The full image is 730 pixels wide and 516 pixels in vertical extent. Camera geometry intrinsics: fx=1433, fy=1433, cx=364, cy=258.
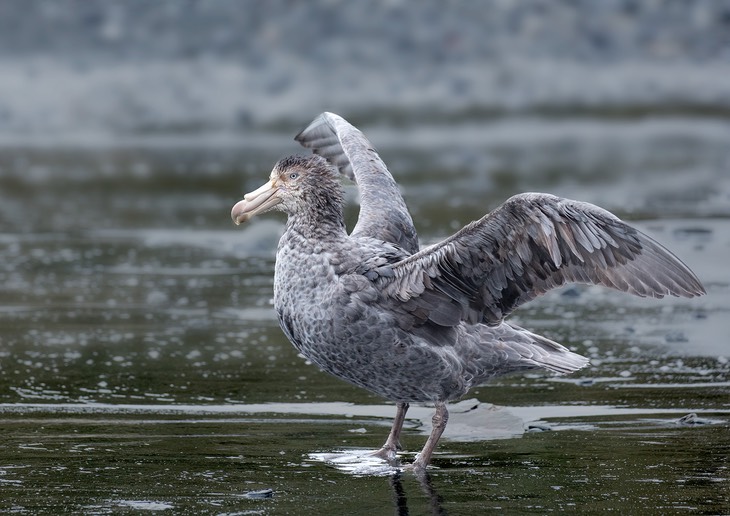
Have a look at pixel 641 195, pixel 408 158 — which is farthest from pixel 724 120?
pixel 641 195

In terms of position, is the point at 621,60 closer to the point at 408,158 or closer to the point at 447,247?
the point at 408,158

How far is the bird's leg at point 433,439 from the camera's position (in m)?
6.62

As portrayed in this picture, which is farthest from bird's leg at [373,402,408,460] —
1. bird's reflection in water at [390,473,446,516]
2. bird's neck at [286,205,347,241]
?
bird's neck at [286,205,347,241]

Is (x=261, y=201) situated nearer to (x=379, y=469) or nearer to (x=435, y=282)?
(x=435, y=282)

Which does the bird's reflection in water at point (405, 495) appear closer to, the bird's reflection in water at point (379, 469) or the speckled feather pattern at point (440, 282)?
the bird's reflection in water at point (379, 469)

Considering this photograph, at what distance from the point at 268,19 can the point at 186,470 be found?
18927 mm

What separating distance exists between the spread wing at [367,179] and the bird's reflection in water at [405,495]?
202 cm

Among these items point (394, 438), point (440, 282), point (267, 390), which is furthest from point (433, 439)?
point (267, 390)

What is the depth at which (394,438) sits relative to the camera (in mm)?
7039

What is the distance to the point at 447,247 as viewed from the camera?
6852mm

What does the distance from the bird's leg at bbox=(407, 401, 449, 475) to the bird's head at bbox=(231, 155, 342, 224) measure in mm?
1197

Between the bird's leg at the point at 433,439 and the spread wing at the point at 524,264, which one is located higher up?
the spread wing at the point at 524,264

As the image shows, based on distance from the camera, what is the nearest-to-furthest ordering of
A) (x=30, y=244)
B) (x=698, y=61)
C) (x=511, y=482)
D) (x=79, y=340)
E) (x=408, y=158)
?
(x=511, y=482) < (x=79, y=340) < (x=30, y=244) < (x=408, y=158) < (x=698, y=61)

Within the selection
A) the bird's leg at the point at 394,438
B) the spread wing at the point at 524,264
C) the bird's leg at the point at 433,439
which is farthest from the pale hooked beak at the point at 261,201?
the bird's leg at the point at 433,439
